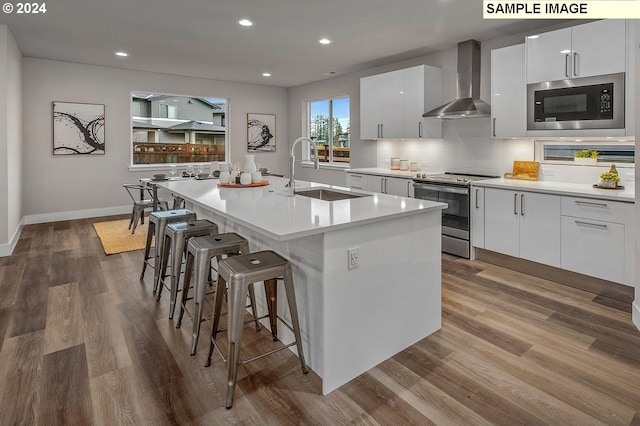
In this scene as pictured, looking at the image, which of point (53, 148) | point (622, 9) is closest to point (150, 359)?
point (622, 9)

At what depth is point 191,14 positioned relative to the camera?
392 centimetres

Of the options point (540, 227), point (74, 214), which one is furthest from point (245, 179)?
point (74, 214)

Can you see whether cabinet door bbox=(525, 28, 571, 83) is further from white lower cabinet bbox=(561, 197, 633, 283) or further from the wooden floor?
the wooden floor

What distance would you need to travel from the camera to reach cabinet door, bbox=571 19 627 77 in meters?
3.22

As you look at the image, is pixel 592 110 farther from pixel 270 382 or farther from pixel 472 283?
pixel 270 382

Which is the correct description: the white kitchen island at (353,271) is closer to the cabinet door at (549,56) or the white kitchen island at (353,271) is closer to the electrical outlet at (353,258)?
the electrical outlet at (353,258)

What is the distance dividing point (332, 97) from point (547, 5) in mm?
4153

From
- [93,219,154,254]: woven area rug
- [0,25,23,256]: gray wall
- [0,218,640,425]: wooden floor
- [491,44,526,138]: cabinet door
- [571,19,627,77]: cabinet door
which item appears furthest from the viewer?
[93,219,154,254]: woven area rug

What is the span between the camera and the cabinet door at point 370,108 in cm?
573

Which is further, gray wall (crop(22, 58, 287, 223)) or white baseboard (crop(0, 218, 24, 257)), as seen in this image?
gray wall (crop(22, 58, 287, 223))

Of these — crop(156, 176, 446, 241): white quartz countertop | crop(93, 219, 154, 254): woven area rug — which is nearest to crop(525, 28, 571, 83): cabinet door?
crop(156, 176, 446, 241): white quartz countertop

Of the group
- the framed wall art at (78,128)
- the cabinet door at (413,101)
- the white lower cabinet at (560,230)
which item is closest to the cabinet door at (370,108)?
the cabinet door at (413,101)

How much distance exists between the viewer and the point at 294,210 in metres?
2.32

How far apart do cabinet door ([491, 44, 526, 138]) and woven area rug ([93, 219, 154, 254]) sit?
14.6ft
